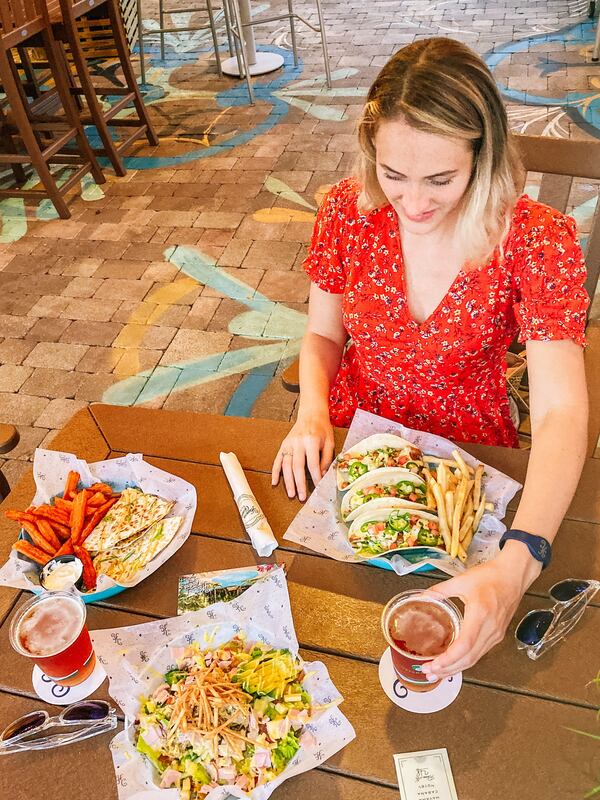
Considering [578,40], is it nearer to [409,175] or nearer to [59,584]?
[409,175]

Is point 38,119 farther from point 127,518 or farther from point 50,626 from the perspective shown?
point 50,626

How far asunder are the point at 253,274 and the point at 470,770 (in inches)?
120

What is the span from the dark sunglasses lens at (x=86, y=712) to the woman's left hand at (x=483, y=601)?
512 mm

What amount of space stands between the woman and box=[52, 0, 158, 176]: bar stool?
3.28 metres

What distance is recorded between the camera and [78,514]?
1.31 metres

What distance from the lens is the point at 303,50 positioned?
6.37 meters

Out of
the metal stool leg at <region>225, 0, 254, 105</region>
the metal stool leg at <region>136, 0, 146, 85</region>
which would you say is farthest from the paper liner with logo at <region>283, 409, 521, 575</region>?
the metal stool leg at <region>136, 0, 146, 85</region>

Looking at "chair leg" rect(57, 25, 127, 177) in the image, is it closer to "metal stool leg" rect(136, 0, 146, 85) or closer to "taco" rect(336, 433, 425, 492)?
"metal stool leg" rect(136, 0, 146, 85)

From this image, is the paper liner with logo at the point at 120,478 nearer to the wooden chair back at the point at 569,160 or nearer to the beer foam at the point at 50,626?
the beer foam at the point at 50,626

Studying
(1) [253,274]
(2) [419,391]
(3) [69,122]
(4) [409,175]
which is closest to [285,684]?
(2) [419,391]

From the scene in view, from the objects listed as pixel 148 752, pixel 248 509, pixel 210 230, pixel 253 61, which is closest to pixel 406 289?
pixel 248 509

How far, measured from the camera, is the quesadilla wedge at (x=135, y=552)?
1.24 metres

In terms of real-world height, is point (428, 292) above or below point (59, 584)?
above

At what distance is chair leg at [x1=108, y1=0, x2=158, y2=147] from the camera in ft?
14.4
